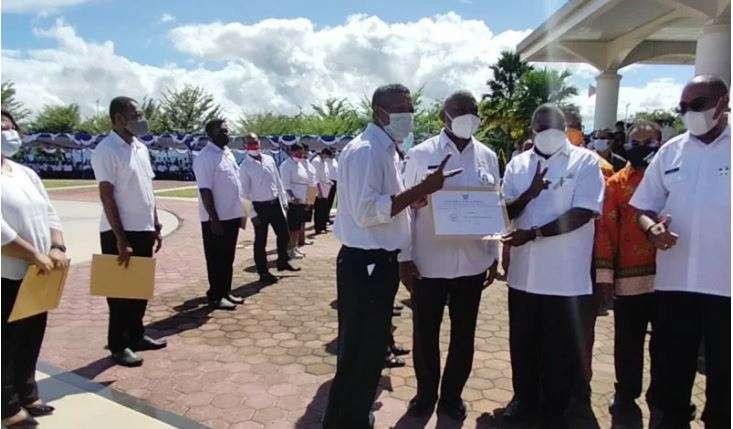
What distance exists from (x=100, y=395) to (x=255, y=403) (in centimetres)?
103

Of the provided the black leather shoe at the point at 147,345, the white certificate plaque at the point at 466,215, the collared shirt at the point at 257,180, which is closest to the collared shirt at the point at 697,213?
the white certificate plaque at the point at 466,215

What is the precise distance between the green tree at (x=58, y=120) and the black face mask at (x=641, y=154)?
50.1m

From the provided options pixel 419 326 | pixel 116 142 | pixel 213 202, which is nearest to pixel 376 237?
pixel 419 326

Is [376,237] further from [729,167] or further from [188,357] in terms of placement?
[188,357]

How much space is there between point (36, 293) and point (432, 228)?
2212 mm

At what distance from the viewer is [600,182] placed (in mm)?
3057

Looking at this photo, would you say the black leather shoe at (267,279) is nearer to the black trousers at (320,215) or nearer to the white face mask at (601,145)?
the white face mask at (601,145)

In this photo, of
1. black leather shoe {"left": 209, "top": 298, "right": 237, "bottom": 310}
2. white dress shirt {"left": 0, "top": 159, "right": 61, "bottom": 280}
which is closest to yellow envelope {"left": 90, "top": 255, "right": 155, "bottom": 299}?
white dress shirt {"left": 0, "top": 159, "right": 61, "bottom": 280}

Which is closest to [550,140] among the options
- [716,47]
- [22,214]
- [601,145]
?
[22,214]

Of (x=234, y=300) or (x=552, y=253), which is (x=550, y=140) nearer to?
(x=552, y=253)

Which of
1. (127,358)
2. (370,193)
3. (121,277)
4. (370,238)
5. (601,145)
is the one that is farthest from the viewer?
(601,145)

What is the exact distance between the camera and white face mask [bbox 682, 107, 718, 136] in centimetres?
266

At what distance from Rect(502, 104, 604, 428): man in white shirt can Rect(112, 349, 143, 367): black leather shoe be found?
8.93 feet

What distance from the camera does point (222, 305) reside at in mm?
5688
